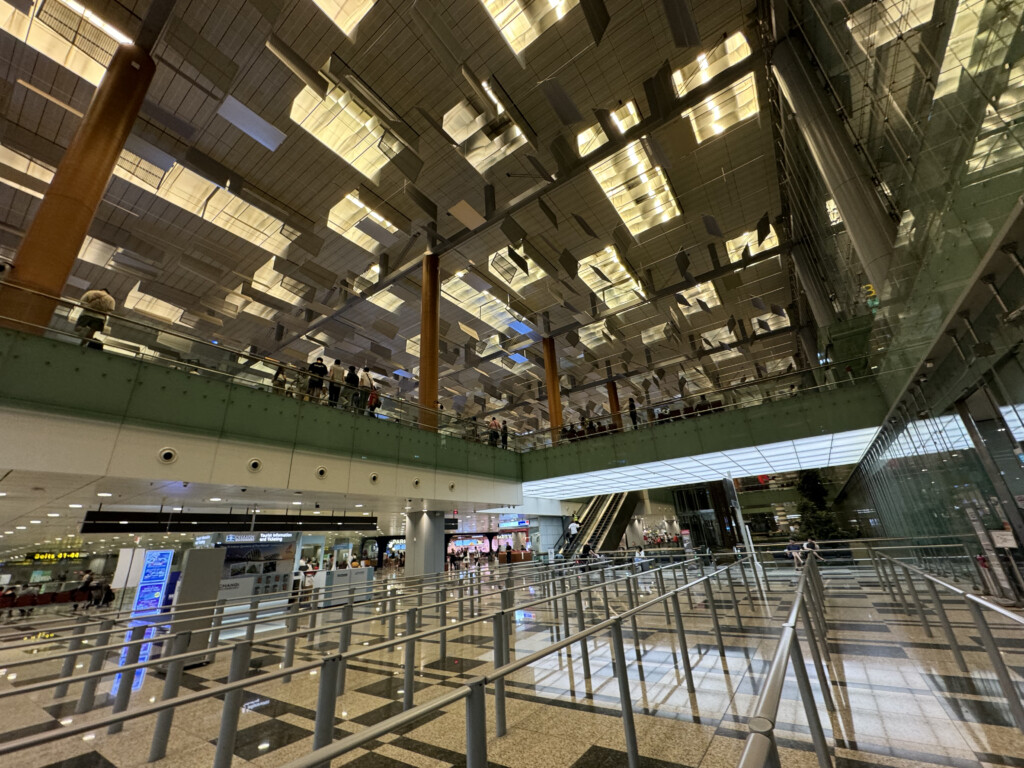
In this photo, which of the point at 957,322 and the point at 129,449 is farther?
the point at 129,449

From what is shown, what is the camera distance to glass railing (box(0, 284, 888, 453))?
22.6 feet

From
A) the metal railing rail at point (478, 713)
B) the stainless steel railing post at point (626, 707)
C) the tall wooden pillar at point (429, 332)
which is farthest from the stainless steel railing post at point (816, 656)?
the tall wooden pillar at point (429, 332)

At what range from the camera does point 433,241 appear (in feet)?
44.9

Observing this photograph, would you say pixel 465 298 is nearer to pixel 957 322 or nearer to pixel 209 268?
pixel 209 268

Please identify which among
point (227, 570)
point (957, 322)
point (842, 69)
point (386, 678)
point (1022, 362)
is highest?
point (842, 69)

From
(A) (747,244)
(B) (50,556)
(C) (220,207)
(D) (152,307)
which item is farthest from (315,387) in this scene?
(B) (50,556)

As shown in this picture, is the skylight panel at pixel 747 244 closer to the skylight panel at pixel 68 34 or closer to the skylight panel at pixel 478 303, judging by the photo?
the skylight panel at pixel 478 303

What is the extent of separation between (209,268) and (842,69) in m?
16.8

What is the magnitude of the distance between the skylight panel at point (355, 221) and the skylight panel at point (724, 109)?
9004 mm

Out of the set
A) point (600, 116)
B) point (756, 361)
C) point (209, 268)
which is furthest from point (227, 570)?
point (756, 361)

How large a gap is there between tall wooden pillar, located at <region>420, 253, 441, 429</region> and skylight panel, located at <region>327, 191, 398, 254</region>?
1.65 meters

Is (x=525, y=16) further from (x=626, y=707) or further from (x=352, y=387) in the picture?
(x=626, y=707)

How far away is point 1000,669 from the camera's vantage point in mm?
2752

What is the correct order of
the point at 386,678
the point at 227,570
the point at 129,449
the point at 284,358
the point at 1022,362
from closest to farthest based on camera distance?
the point at 1022,362 → the point at 386,678 → the point at 129,449 → the point at 227,570 → the point at 284,358
